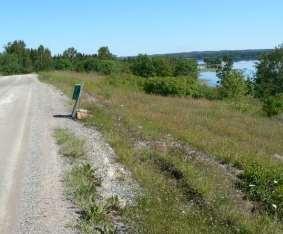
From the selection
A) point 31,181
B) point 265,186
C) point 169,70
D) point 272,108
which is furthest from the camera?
point 169,70

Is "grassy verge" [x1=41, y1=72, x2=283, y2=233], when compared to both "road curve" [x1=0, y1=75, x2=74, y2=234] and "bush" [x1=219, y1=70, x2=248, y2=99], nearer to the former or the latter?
"road curve" [x1=0, y1=75, x2=74, y2=234]

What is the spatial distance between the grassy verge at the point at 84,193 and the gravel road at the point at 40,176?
0.14 metres

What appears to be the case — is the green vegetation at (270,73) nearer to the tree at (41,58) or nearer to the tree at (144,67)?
the tree at (144,67)

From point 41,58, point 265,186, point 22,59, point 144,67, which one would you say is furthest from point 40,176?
point 41,58

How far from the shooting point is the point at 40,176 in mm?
9992

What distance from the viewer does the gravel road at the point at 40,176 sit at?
746cm

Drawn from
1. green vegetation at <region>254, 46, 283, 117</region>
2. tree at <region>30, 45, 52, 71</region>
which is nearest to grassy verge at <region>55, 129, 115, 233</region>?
green vegetation at <region>254, 46, 283, 117</region>

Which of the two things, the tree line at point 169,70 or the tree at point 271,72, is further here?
the tree at point 271,72

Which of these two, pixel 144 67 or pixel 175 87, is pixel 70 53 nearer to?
pixel 144 67

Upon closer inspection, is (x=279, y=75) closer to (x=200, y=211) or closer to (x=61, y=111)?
(x=61, y=111)

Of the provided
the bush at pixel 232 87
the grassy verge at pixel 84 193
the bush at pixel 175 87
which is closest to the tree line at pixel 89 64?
the bush at pixel 232 87

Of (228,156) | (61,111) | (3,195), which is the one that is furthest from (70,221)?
(61,111)

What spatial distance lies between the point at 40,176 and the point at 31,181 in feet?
1.39

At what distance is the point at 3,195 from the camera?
8609 mm
